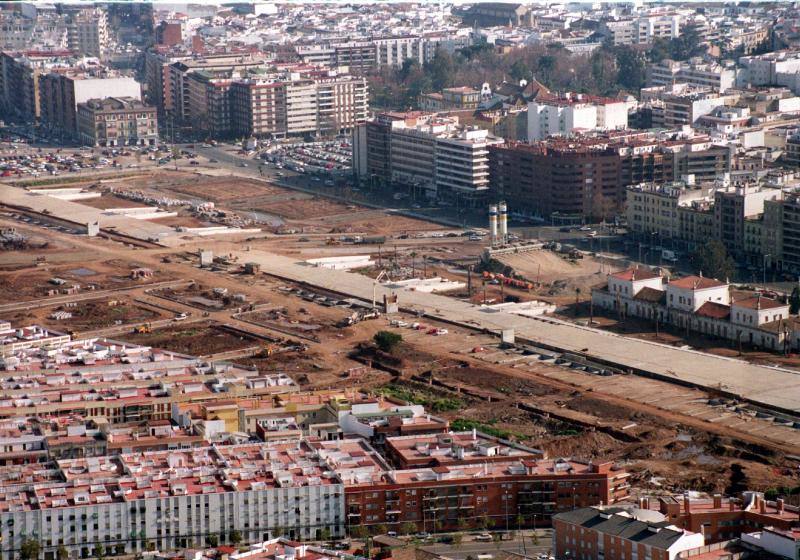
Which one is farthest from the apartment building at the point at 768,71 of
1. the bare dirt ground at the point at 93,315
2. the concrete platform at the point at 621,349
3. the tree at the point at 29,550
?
the tree at the point at 29,550

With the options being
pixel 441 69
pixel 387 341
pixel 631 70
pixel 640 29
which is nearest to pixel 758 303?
pixel 387 341

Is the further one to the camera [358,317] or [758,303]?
[358,317]

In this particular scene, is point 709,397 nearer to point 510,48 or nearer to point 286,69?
point 286,69

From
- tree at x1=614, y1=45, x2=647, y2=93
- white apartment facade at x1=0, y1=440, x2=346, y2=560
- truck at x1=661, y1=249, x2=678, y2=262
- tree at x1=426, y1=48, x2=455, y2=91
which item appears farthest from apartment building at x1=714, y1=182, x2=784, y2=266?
tree at x1=426, y1=48, x2=455, y2=91

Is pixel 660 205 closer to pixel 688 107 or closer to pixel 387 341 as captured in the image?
pixel 387 341

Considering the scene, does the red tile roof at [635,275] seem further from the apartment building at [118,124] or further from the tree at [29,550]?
the apartment building at [118,124]

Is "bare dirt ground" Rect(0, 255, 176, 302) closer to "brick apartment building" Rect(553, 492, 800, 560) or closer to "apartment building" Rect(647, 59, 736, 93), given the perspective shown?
"brick apartment building" Rect(553, 492, 800, 560)
